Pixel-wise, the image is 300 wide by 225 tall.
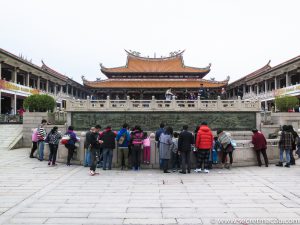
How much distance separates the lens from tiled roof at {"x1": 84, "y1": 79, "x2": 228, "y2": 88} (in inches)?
1287

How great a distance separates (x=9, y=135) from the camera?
17391 millimetres

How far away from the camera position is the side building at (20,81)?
27058mm

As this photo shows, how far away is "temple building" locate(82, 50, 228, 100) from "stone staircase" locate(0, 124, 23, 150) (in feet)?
47.9

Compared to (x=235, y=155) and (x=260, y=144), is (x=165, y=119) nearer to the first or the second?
(x=235, y=155)

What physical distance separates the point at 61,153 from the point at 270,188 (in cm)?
688

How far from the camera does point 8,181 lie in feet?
23.8

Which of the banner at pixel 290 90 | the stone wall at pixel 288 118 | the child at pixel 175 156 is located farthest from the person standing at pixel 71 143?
the banner at pixel 290 90

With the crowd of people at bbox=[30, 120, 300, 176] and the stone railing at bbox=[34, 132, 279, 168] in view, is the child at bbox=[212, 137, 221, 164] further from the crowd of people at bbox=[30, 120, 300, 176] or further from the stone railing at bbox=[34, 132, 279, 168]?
the stone railing at bbox=[34, 132, 279, 168]

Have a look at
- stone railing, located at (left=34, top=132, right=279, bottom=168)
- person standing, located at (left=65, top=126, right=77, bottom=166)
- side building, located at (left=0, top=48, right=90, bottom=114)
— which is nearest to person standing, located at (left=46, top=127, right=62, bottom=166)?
person standing, located at (left=65, top=126, right=77, bottom=166)

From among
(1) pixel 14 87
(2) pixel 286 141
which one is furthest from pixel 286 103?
(1) pixel 14 87

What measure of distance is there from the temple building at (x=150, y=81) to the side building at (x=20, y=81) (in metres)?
5.80

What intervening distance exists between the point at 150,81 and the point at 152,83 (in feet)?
1.82

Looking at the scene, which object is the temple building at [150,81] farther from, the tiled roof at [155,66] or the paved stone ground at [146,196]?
the paved stone ground at [146,196]

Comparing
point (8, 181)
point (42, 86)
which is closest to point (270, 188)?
point (8, 181)
